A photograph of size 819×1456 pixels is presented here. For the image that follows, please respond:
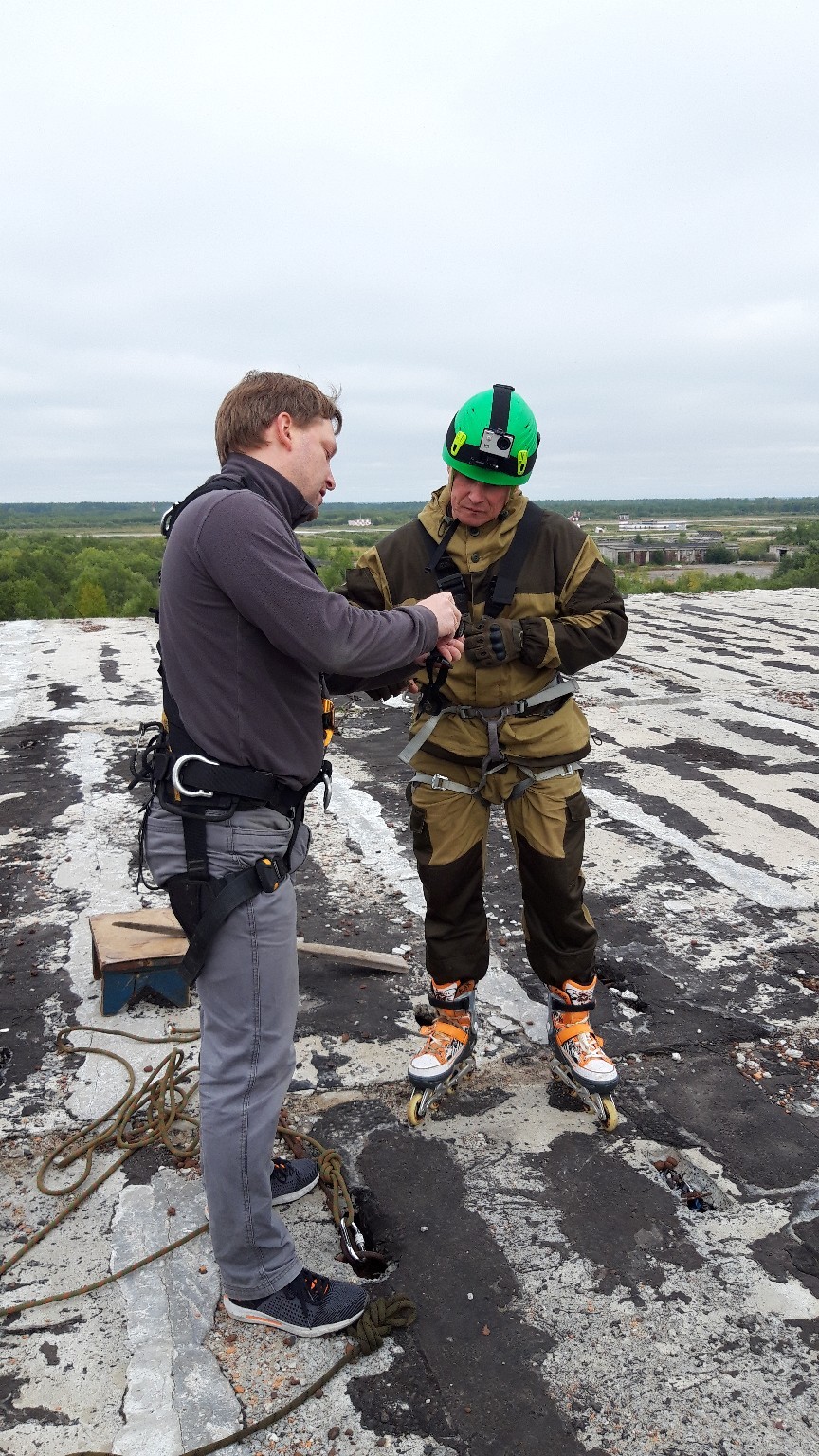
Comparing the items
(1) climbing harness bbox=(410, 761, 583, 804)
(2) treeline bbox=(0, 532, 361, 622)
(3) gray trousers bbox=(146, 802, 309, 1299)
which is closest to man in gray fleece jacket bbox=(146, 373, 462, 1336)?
(3) gray trousers bbox=(146, 802, 309, 1299)

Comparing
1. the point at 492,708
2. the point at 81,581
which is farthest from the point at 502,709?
the point at 81,581

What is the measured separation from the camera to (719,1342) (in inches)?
97.5

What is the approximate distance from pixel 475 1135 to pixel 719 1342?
105cm

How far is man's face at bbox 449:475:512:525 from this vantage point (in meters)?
3.29

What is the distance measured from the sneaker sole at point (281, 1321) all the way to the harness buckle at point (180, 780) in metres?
1.36

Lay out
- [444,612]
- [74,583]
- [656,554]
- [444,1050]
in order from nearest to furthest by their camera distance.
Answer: [444,612] < [444,1050] < [74,583] < [656,554]

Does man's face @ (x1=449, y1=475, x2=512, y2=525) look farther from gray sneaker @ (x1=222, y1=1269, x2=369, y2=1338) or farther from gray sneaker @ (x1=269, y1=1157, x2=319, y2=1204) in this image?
gray sneaker @ (x1=222, y1=1269, x2=369, y2=1338)

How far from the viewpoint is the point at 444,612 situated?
8.76 ft

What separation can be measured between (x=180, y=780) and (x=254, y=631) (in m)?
0.42

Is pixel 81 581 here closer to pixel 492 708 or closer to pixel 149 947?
pixel 149 947

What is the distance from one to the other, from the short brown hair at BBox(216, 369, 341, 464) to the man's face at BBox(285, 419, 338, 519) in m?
0.03

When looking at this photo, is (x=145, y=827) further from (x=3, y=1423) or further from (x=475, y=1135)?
(x=475, y=1135)

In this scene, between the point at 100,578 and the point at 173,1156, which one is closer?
the point at 173,1156

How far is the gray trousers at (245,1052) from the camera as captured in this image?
239 cm
